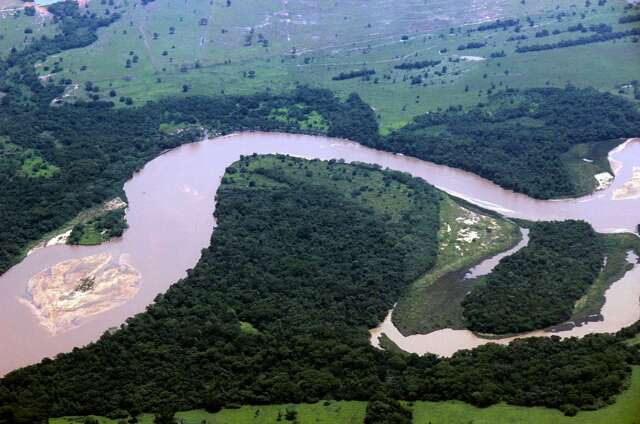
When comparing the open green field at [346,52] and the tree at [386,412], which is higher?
the open green field at [346,52]

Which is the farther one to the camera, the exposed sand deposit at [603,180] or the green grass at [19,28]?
the green grass at [19,28]

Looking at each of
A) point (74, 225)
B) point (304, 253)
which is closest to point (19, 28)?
point (74, 225)

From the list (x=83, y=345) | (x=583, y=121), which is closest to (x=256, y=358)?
(x=83, y=345)

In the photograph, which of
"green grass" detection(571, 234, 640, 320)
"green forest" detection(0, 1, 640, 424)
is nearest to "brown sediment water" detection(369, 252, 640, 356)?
"green grass" detection(571, 234, 640, 320)

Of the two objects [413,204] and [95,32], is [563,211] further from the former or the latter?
[95,32]

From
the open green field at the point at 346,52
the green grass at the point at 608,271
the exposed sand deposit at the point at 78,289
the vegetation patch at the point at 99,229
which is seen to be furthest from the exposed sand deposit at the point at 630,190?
the vegetation patch at the point at 99,229

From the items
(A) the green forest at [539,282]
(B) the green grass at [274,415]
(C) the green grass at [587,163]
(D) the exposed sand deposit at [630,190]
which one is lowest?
(D) the exposed sand deposit at [630,190]

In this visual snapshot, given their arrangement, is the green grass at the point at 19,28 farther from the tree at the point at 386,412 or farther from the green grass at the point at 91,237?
the tree at the point at 386,412
